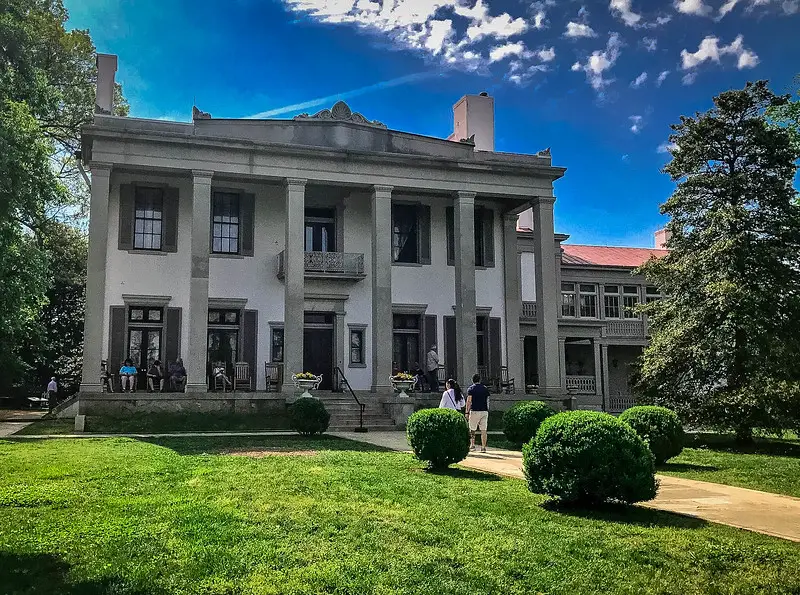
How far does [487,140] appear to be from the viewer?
99.0 feet

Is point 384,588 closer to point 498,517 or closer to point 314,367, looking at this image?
point 498,517

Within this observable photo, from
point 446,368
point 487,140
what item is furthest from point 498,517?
point 487,140

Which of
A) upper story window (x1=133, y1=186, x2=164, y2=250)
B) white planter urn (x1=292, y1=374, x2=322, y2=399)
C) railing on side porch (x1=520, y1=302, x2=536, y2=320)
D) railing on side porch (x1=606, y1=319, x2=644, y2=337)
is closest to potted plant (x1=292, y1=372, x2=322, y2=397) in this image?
white planter urn (x1=292, y1=374, x2=322, y2=399)

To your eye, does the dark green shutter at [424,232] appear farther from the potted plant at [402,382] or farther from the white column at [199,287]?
the white column at [199,287]

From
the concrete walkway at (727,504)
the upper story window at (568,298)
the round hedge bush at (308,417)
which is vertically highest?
the upper story window at (568,298)

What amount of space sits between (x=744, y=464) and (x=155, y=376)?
57.6ft

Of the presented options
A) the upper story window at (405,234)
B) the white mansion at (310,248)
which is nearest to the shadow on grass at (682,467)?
the white mansion at (310,248)

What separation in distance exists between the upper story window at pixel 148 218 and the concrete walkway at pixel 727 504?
1693cm

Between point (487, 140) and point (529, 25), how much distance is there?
16.0 metres

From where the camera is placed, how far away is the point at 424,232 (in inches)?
1109

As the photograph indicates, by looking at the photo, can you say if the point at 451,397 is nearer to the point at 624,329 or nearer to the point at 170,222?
the point at 170,222

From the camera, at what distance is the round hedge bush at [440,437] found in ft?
36.6

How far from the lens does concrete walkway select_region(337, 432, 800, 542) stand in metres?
7.37

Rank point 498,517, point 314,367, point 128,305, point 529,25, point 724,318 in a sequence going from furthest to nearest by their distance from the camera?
point 314,367, point 128,305, point 724,318, point 529,25, point 498,517
